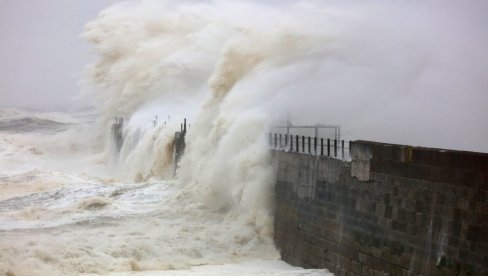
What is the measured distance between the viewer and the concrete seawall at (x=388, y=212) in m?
9.73

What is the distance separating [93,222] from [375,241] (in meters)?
8.13

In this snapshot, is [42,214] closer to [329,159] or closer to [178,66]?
[329,159]

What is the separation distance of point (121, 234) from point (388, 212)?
694cm

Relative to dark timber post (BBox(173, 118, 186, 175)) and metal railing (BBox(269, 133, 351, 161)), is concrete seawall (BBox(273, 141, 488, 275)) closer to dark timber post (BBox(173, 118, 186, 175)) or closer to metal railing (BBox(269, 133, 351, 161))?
metal railing (BBox(269, 133, 351, 161))

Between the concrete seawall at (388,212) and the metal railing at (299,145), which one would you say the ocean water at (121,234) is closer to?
the concrete seawall at (388,212)

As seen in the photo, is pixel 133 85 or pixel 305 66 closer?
pixel 305 66

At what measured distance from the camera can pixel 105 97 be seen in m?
49.4

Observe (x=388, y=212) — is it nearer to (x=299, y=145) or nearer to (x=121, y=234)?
(x=299, y=145)

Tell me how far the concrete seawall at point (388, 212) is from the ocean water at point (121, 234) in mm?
746

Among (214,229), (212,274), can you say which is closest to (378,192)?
(212,274)

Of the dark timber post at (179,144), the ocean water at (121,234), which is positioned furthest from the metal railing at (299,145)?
the dark timber post at (179,144)

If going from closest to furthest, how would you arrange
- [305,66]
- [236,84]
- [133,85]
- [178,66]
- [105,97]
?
[305,66], [236,84], [178,66], [133,85], [105,97]

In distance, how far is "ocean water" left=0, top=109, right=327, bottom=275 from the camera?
45.7 ft

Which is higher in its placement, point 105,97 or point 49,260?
point 105,97
